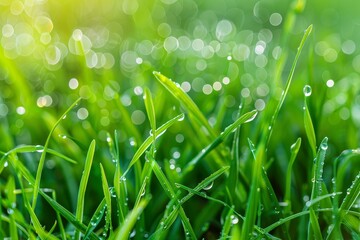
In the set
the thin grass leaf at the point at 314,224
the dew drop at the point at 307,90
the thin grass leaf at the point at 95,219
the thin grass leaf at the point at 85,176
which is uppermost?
the dew drop at the point at 307,90

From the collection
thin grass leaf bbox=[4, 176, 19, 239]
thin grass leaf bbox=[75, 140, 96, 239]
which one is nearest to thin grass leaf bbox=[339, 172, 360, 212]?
thin grass leaf bbox=[75, 140, 96, 239]

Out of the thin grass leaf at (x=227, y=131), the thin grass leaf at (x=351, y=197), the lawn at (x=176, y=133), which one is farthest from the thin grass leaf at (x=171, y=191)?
the thin grass leaf at (x=351, y=197)

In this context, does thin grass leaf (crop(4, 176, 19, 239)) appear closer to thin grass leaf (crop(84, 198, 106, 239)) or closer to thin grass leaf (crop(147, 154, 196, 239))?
thin grass leaf (crop(84, 198, 106, 239))

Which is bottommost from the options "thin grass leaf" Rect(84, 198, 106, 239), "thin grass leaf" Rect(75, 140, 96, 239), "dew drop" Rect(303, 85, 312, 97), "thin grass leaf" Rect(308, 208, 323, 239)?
"thin grass leaf" Rect(308, 208, 323, 239)

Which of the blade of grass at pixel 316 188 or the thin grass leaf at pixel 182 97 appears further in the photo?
the thin grass leaf at pixel 182 97

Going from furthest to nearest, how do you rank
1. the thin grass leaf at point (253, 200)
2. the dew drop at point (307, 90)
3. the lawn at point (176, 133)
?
A: the dew drop at point (307, 90) → the lawn at point (176, 133) → the thin grass leaf at point (253, 200)

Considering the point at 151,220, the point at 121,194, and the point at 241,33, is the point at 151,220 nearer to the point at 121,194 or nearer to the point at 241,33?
the point at 121,194

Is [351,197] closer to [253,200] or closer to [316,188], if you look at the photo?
[316,188]

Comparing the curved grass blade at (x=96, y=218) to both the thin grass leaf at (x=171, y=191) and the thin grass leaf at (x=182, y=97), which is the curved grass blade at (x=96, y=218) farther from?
the thin grass leaf at (x=182, y=97)

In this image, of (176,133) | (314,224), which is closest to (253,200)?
(314,224)
